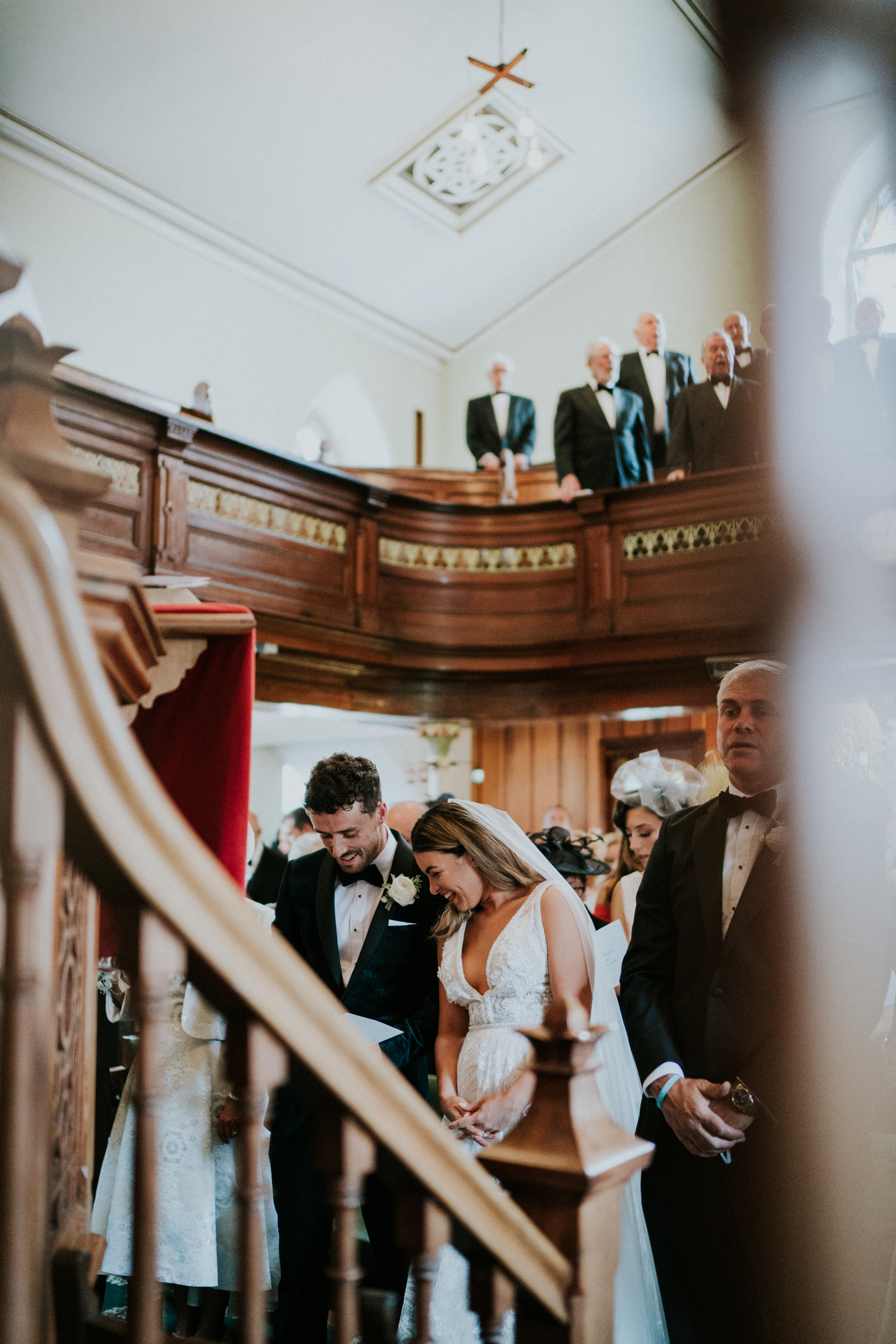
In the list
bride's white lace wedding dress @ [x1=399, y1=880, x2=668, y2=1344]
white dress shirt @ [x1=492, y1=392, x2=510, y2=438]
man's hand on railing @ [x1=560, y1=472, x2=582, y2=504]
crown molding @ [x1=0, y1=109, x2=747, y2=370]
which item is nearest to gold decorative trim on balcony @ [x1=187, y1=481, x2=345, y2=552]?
man's hand on railing @ [x1=560, y1=472, x2=582, y2=504]

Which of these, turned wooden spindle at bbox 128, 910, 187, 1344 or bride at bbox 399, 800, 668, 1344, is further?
bride at bbox 399, 800, 668, 1344

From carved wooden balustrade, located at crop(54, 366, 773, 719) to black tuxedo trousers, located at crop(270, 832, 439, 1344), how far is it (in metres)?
3.91

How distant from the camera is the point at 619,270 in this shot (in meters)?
12.8

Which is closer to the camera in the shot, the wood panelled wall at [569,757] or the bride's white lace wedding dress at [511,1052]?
the bride's white lace wedding dress at [511,1052]

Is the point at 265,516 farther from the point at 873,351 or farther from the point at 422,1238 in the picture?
the point at 422,1238

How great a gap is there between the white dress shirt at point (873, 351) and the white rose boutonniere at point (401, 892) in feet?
19.2

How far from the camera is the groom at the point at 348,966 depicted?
8.73 feet

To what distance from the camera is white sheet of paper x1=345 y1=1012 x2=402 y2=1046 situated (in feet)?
8.71

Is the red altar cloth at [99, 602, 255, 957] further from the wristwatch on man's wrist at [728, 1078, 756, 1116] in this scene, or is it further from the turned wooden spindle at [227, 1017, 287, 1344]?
the wristwatch on man's wrist at [728, 1078, 756, 1116]

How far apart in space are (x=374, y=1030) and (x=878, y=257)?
10.7 m

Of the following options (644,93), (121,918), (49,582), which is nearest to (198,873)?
(121,918)

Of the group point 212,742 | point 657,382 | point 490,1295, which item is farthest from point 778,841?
point 657,382

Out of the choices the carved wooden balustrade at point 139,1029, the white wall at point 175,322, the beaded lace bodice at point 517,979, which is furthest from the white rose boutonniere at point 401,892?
the white wall at point 175,322

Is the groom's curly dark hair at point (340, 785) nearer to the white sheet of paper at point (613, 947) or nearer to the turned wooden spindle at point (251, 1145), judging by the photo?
the white sheet of paper at point (613, 947)
